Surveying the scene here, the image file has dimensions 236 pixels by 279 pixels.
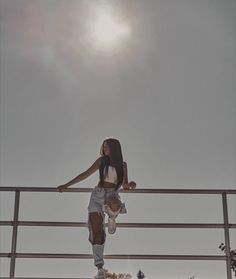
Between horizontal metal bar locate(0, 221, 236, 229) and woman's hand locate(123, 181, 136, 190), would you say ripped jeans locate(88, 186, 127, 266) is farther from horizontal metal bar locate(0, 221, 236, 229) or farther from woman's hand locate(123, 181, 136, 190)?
horizontal metal bar locate(0, 221, 236, 229)

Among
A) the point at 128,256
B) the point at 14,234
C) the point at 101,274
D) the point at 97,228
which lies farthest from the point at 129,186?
the point at 14,234

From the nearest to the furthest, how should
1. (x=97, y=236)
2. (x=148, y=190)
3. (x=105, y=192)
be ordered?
(x=97, y=236), (x=105, y=192), (x=148, y=190)

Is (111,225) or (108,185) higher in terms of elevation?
(108,185)

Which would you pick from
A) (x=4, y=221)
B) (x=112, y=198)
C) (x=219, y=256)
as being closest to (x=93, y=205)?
(x=112, y=198)

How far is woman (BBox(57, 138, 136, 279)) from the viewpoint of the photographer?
6609 millimetres

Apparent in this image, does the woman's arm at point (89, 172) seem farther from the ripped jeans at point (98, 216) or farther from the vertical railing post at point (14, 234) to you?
the vertical railing post at point (14, 234)

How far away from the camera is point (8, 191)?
7.21 meters

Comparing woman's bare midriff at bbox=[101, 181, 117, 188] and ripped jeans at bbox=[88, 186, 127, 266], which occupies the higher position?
woman's bare midriff at bbox=[101, 181, 117, 188]

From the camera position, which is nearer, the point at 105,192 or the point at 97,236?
the point at 97,236

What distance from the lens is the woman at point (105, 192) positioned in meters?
6.61

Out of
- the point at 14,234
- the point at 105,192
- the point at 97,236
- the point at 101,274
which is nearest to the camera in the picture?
the point at 101,274

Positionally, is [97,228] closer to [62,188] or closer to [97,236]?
[97,236]

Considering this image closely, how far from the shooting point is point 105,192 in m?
6.82

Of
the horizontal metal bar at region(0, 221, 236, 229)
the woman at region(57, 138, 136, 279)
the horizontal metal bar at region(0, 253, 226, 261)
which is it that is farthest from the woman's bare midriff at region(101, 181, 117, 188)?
the horizontal metal bar at region(0, 253, 226, 261)
